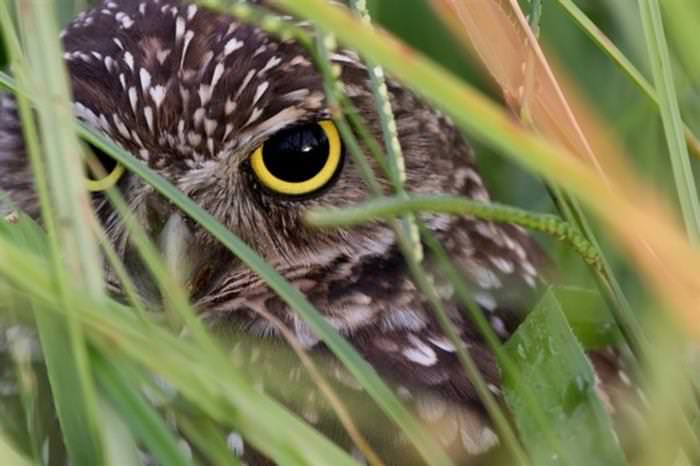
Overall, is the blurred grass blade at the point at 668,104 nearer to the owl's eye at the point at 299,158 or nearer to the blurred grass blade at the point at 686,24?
the blurred grass blade at the point at 686,24

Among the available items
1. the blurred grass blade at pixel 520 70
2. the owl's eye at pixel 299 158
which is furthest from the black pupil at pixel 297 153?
the blurred grass blade at pixel 520 70

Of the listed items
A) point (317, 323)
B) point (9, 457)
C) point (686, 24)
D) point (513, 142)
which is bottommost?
point (9, 457)

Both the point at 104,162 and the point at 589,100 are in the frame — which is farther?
the point at 589,100

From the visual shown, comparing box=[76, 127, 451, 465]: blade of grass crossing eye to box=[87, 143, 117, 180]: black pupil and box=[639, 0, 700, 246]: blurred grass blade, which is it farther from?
box=[87, 143, 117, 180]: black pupil

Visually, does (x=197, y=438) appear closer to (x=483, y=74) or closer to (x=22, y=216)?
(x=22, y=216)

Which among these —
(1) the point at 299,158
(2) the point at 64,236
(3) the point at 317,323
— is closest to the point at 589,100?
(1) the point at 299,158

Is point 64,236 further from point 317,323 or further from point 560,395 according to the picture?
point 560,395

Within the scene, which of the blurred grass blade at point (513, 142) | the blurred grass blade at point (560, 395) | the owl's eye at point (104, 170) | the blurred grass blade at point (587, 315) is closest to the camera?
the blurred grass blade at point (513, 142)

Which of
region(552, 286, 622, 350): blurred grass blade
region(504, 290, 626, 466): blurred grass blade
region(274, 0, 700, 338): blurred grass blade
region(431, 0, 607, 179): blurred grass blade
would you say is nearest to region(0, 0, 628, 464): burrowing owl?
region(552, 286, 622, 350): blurred grass blade
